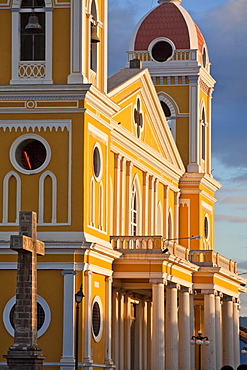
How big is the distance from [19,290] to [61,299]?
32.3ft

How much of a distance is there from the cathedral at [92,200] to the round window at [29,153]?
36mm

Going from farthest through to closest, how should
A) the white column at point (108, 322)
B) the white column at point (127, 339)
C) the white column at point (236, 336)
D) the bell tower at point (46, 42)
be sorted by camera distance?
1. the white column at point (236, 336)
2. the white column at point (127, 339)
3. the white column at point (108, 322)
4. the bell tower at point (46, 42)

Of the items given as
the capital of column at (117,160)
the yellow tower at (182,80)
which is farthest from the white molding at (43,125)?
the yellow tower at (182,80)

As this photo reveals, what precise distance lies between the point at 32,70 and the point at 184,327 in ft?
48.7

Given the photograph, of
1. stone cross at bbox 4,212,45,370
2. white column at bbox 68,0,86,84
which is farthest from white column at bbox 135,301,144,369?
stone cross at bbox 4,212,45,370

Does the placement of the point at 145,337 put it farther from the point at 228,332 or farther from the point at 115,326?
the point at 115,326

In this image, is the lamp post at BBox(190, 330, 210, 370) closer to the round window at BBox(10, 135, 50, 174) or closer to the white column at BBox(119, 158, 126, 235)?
the white column at BBox(119, 158, 126, 235)

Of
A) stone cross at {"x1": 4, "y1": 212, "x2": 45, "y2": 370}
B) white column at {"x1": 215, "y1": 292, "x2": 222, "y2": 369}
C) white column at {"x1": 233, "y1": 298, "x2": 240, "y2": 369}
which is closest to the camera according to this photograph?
stone cross at {"x1": 4, "y1": 212, "x2": 45, "y2": 370}

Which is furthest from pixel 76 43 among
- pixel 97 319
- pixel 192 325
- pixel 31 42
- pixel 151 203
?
pixel 192 325

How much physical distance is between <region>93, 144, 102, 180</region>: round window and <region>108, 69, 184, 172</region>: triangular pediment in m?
4.84

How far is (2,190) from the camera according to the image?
1838 inches

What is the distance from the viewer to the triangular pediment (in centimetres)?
5494

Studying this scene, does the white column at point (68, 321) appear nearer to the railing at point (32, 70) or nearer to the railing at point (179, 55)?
the railing at point (32, 70)

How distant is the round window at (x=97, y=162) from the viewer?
159 ft
